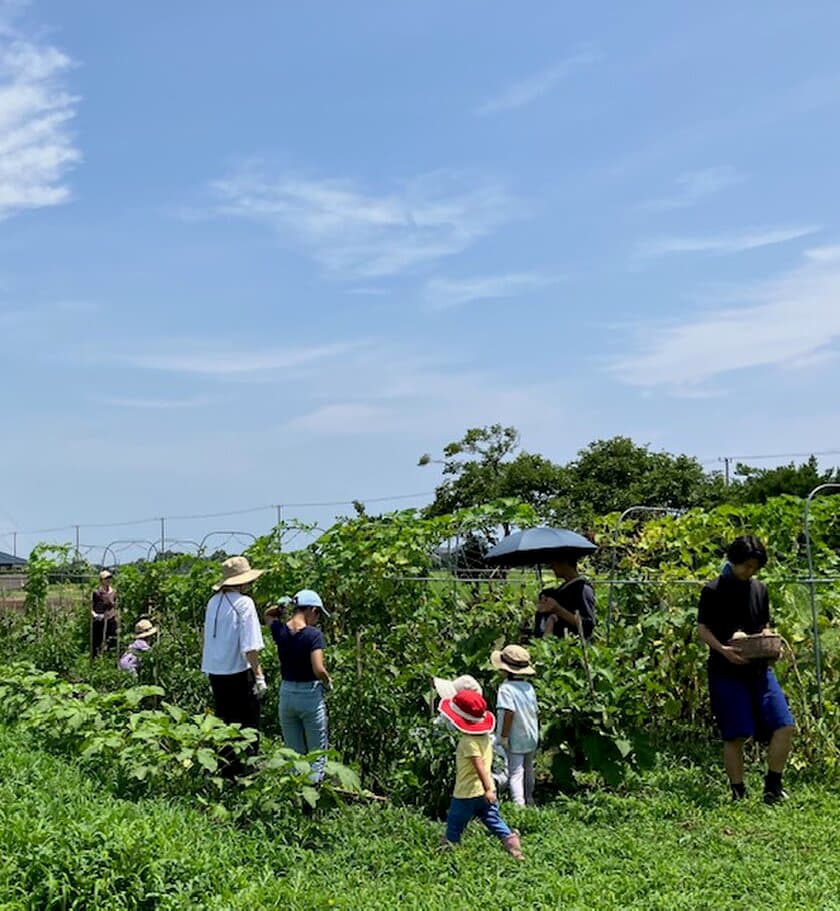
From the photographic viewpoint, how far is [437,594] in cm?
777

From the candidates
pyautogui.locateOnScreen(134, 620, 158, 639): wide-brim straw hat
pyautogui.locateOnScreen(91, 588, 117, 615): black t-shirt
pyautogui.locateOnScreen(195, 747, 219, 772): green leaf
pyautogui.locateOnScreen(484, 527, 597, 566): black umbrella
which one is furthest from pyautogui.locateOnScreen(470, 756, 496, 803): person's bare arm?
pyautogui.locateOnScreen(91, 588, 117, 615): black t-shirt

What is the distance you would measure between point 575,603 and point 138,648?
4.58 m

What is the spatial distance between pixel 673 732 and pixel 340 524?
2930 millimetres

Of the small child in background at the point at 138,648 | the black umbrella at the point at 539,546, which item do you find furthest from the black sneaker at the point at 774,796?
the small child in background at the point at 138,648

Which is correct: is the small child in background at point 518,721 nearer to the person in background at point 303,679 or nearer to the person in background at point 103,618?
the person in background at point 303,679

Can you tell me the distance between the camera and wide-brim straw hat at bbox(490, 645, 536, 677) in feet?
21.4

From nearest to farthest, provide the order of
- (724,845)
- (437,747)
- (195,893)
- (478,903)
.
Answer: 1. (195,893)
2. (478,903)
3. (724,845)
4. (437,747)

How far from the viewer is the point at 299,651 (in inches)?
257

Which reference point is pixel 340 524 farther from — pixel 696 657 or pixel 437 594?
pixel 696 657

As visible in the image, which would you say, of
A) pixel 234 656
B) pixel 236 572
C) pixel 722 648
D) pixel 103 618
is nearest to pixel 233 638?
pixel 234 656

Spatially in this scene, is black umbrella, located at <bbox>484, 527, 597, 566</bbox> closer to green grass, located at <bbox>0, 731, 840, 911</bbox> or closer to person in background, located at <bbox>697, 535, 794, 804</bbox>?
person in background, located at <bbox>697, 535, 794, 804</bbox>

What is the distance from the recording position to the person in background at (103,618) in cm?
1234

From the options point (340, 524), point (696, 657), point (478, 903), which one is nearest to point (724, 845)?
point (478, 903)

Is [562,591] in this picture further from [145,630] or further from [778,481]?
[778,481]
